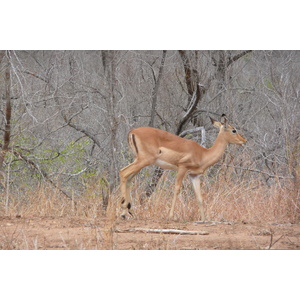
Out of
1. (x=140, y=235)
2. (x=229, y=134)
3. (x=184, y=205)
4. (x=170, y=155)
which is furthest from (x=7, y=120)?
(x=140, y=235)

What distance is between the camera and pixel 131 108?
9523 mm

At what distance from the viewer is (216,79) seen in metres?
9.66

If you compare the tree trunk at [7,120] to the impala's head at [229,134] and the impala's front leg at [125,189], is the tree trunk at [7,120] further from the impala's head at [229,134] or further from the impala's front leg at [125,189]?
the impala's head at [229,134]

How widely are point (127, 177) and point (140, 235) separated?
120cm

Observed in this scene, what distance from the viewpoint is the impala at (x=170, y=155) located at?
7371 millimetres

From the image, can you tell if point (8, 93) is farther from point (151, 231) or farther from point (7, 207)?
point (151, 231)

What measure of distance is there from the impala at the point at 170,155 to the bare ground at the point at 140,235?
1.62 feet

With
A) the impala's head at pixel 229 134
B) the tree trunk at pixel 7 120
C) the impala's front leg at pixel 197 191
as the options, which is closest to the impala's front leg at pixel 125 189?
the impala's front leg at pixel 197 191

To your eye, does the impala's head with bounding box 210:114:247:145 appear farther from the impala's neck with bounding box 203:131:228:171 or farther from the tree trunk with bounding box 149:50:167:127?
the tree trunk with bounding box 149:50:167:127

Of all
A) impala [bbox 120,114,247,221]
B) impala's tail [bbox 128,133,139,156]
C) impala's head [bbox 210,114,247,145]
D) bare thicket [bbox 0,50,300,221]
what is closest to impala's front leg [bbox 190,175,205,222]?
impala [bbox 120,114,247,221]

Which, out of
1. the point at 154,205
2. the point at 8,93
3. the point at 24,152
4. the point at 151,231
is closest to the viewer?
the point at 151,231

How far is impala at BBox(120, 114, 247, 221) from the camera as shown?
24.2 feet

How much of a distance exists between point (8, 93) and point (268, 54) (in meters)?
3.98

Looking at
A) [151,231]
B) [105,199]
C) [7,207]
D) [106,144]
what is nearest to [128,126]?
[106,144]
